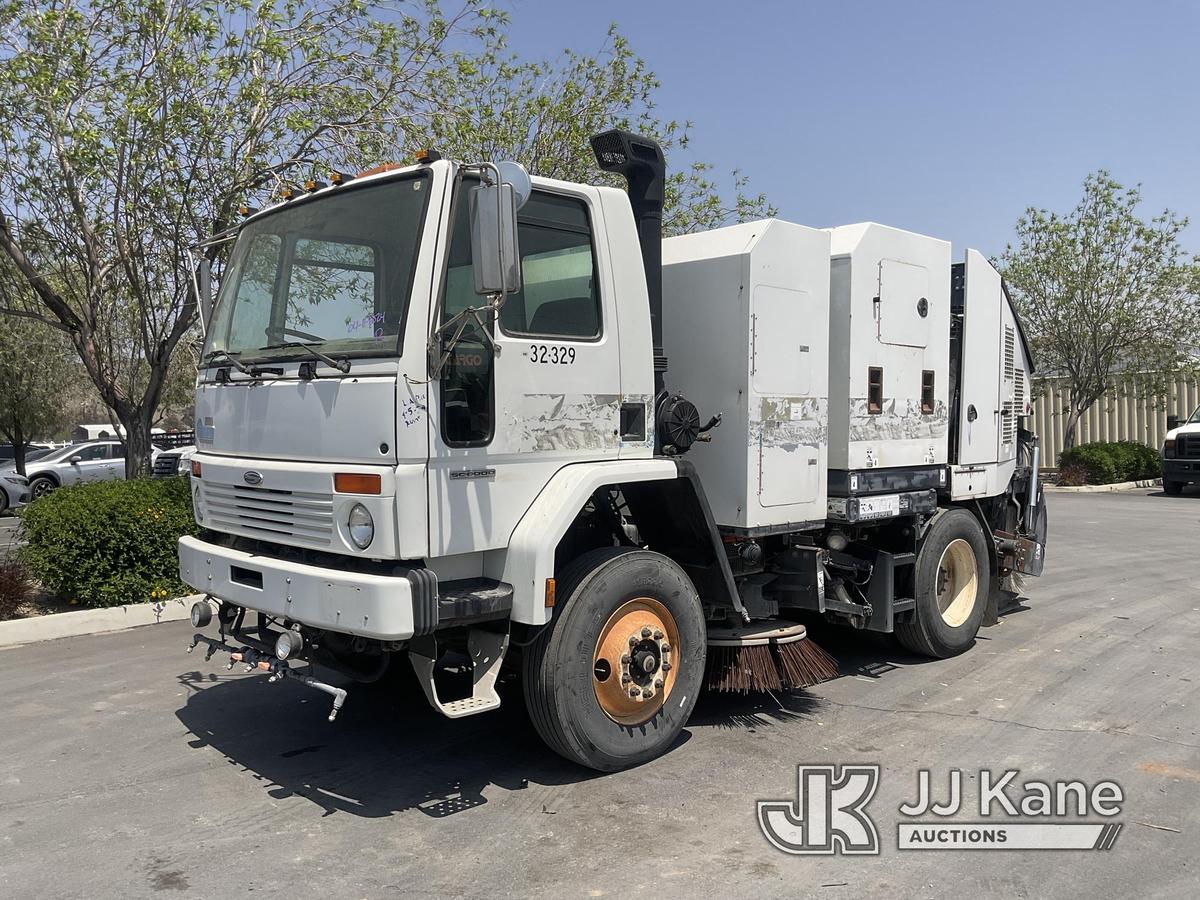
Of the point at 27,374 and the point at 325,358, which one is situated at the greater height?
the point at 27,374

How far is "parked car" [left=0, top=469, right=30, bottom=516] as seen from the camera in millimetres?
19723

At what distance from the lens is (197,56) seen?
9594mm

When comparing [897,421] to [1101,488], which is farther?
[1101,488]

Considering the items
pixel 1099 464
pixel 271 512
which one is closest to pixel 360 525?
pixel 271 512

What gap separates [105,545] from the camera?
320 inches

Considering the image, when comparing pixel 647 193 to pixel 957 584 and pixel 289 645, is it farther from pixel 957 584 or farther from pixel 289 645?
pixel 957 584

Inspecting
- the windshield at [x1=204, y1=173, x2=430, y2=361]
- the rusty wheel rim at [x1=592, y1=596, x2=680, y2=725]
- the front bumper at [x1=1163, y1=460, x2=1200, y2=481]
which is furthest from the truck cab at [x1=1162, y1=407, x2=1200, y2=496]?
the windshield at [x1=204, y1=173, x2=430, y2=361]

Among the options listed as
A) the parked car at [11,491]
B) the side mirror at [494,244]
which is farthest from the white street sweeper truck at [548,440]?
the parked car at [11,491]

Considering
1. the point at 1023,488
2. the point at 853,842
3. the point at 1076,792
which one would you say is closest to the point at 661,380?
the point at 853,842

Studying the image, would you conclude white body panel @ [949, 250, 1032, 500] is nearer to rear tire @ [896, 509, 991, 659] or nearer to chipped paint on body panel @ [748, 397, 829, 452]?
rear tire @ [896, 509, 991, 659]

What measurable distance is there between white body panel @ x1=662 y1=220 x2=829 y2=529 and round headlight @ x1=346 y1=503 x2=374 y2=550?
2.13m

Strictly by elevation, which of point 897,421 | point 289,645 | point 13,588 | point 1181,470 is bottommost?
point 13,588

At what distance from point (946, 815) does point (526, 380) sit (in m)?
2.68

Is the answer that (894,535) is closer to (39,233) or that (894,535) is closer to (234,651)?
(234,651)
